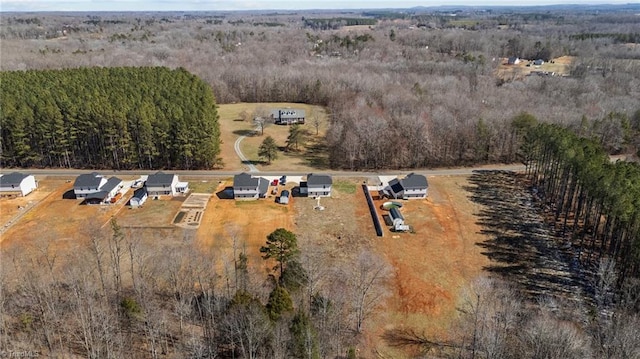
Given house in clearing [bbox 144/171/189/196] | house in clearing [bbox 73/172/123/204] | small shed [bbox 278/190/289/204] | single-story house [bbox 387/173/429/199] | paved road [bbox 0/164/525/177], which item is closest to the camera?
house in clearing [bbox 73/172/123/204]

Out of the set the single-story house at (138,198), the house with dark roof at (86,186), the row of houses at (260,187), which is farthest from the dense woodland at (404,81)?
the house with dark roof at (86,186)

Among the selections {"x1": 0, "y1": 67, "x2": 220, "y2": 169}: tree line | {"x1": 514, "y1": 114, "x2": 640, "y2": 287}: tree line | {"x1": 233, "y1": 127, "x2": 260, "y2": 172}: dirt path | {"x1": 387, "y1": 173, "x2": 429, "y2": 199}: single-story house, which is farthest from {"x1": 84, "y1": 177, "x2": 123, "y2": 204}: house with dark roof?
{"x1": 514, "y1": 114, "x2": 640, "y2": 287}: tree line

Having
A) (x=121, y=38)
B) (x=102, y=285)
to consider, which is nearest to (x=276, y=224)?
(x=102, y=285)

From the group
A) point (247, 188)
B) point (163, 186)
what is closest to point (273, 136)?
point (247, 188)

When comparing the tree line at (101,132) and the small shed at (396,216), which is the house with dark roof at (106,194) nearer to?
the tree line at (101,132)

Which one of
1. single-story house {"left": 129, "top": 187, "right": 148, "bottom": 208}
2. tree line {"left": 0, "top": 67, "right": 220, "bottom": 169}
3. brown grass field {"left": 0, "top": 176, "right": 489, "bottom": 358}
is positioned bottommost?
brown grass field {"left": 0, "top": 176, "right": 489, "bottom": 358}

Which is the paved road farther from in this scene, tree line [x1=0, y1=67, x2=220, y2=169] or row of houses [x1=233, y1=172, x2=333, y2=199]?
row of houses [x1=233, y1=172, x2=333, y2=199]

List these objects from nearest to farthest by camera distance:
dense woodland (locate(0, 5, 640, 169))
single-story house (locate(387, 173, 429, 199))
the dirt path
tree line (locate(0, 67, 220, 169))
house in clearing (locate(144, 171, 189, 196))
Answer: single-story house (locate(387, 173, 429, 199))
house in clearing (locate(144, 171, 189, 196))
tree line (locate(0, 67, 220, 169))
the dirt path
dense woodland (locate(0, 5, 640, 169))
